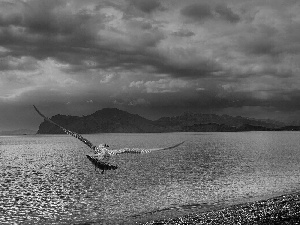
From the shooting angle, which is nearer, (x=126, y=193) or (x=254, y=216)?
(x=254, y=216)

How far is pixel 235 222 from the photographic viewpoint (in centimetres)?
3148

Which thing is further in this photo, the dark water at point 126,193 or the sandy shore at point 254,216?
the dark water at point 126,193

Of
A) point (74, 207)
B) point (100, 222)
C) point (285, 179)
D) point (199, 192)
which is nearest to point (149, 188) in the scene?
point (199, 192)

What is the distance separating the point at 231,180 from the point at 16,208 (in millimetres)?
45036

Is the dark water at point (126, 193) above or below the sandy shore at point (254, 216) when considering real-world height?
below

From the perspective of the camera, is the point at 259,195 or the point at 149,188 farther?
the point at 149,188

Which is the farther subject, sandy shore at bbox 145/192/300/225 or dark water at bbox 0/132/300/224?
dark water at bbox 0/132/300/224

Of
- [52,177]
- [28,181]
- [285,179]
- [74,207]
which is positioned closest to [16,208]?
[74,207]

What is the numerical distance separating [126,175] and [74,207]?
111ft

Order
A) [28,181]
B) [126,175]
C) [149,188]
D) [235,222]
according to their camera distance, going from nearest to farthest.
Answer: [235,222], [149,188], [28,181], [126,175]

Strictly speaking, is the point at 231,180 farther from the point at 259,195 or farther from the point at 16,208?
the point at 16,208

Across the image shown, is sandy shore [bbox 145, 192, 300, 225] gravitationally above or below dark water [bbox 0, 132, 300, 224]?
above

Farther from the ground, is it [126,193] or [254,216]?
[254,216]

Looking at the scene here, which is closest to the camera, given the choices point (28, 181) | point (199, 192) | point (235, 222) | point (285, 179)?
point (235, 222)
